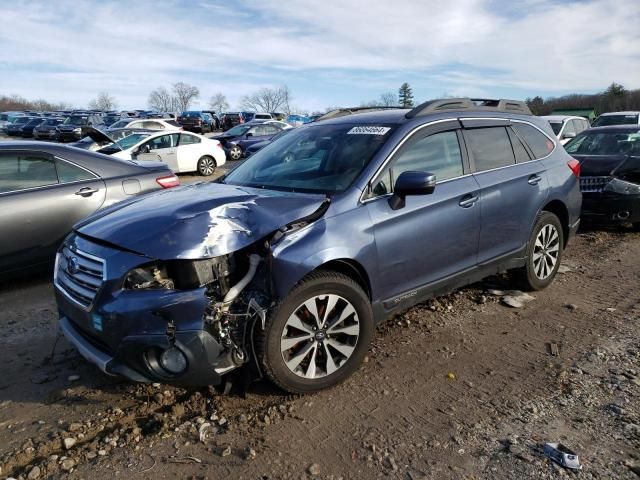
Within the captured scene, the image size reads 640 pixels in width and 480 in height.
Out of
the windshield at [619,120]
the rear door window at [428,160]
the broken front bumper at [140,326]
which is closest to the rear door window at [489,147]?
the rear door window at [428,160]

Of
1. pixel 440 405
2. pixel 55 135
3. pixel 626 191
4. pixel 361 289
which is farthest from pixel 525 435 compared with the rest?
pixel 55 135

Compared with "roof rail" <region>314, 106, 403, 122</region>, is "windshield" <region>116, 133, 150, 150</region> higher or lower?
lower

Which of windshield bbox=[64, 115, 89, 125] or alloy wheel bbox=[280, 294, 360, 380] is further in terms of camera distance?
windshield bbox=[64, 115, 89, 125]

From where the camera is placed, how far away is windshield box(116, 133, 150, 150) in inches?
555

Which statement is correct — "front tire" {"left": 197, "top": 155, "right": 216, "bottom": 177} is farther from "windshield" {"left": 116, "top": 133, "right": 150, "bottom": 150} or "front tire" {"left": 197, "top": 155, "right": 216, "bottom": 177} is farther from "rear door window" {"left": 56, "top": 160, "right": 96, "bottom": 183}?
"rear door window" {"left": 56, "top": 160, "right": 96, "bottom": 183}

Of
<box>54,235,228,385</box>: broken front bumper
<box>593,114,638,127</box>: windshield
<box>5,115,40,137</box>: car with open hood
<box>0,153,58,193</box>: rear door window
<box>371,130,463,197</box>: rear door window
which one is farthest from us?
<box>5,115,40,137</box>: car with open hood

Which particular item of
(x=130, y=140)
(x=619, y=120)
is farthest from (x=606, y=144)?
(x=130, y=140)

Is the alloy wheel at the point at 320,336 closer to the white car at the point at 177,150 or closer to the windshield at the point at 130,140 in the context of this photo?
the white car at the point at 177,150

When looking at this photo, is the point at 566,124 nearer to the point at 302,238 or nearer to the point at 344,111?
the point at 344,111

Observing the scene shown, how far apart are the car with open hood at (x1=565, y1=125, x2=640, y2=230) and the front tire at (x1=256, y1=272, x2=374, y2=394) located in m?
5.62

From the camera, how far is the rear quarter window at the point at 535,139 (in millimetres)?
4883

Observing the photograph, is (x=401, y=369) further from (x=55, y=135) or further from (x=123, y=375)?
(x=55, y=135)

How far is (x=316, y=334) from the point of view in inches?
124


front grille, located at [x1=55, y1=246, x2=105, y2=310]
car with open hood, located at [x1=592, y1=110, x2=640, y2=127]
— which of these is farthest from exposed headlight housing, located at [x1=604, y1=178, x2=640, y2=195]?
car with open hood, located at [x1=592, y1=110, x2=640, y2=127]
